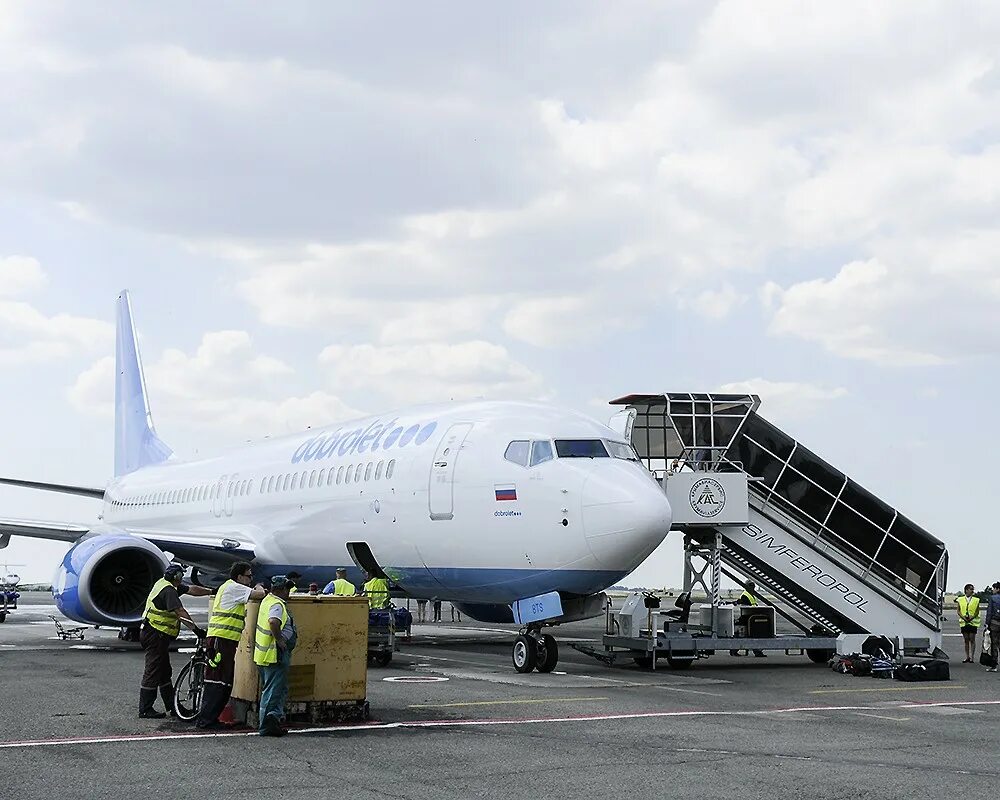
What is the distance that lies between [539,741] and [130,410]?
30.9 m

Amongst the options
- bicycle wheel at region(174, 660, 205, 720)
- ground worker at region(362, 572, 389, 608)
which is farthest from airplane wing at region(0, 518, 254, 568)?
bicycle wheel at region(174, 660, 205, 720)

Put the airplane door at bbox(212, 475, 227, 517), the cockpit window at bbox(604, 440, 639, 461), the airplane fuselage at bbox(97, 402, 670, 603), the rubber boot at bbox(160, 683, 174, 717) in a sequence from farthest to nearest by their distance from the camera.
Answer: the airplane door at bbox(212, 475, 227, 517)
the cockpit window at bbox(604, 440, 639, 461)
the airplane fuselage at bbox(97, 402, 670, 603)
the rubber boot at bbox(160, 683, 174, 717)

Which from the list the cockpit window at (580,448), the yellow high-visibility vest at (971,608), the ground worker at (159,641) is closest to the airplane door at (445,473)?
the cockpit window at (580,448)

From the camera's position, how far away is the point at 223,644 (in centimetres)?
1123

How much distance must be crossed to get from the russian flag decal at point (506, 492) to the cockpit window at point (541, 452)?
44 centimetres

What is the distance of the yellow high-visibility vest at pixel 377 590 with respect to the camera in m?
19.1

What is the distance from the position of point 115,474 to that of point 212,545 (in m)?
18.3

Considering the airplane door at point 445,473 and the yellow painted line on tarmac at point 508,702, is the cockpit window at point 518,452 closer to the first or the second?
the airplane door at point 445,473

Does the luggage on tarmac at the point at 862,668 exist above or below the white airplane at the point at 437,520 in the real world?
below

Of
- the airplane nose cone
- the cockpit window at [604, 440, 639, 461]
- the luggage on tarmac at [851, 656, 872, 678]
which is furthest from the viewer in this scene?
the luggage on tarmac at [851, 656, 872, 678]

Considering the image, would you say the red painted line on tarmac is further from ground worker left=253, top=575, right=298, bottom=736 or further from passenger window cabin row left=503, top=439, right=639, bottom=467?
passenger window cabin row left=503, top=439, right=639, bottom=467

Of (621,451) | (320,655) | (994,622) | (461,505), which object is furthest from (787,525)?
(320,655)

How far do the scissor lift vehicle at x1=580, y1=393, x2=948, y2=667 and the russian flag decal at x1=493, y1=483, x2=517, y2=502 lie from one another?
3.43m

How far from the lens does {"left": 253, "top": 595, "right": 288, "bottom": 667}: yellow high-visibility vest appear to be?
1049 cm
